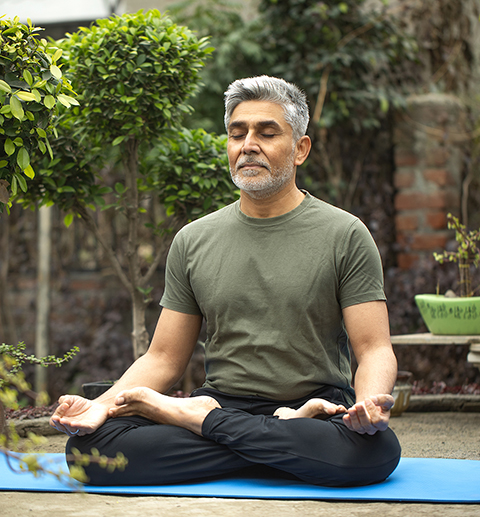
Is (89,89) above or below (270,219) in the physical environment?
above

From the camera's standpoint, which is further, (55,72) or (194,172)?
(194,172)

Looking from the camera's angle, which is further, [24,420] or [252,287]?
[24,420]

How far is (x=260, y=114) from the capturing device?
2510mm

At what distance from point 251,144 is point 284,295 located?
565 mm

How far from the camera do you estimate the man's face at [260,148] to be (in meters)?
2.50

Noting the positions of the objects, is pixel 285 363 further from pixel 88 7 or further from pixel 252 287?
pixel 88 7

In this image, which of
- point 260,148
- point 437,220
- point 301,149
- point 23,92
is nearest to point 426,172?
point 437,220

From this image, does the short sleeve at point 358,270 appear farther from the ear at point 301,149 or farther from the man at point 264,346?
the ear at point 301,149

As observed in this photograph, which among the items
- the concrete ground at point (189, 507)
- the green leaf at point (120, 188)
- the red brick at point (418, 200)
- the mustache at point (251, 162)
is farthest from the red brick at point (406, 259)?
the concrete ground at point (189, 507)

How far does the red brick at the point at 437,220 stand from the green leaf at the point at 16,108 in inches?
142

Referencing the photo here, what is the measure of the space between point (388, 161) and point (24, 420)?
3395mm

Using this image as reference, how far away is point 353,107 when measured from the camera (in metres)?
5.23

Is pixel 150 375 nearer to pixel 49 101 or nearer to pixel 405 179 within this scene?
pixel 49 101

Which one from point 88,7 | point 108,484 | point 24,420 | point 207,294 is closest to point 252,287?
point 207,294
